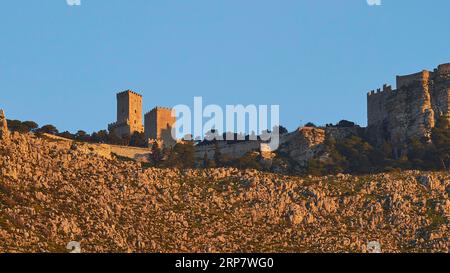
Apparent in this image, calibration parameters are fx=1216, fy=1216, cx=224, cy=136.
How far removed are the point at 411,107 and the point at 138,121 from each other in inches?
1582

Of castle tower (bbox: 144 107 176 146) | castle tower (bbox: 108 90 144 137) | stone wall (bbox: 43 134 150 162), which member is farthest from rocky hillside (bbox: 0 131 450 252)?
castle tower (bbox: 108 90 144 137)

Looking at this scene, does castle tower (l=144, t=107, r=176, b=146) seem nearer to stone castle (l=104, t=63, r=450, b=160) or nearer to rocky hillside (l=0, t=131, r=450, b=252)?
stone castle (l=104, t=63, r=450, b=160)

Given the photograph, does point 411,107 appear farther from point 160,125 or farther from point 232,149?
point 160,125

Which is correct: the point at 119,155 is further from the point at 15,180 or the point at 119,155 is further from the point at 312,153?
the point at 15,180

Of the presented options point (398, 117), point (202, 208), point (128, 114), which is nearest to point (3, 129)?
point (202, 208)

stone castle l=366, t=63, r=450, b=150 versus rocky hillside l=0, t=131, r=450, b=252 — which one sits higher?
stone castle l=366, t=63, r=450, b=150

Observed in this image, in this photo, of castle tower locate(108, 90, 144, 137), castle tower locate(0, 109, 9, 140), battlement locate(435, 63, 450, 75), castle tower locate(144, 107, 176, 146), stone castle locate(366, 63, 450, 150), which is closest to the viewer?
castle tower locate(0, 109, 9, 140)

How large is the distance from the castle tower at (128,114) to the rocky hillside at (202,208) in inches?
1718

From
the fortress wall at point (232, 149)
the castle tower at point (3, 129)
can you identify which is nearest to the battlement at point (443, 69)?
the fortress wall at point (232, 149)

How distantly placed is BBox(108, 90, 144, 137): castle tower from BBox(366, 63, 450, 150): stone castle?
1310 inches

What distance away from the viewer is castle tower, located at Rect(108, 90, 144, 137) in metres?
162
